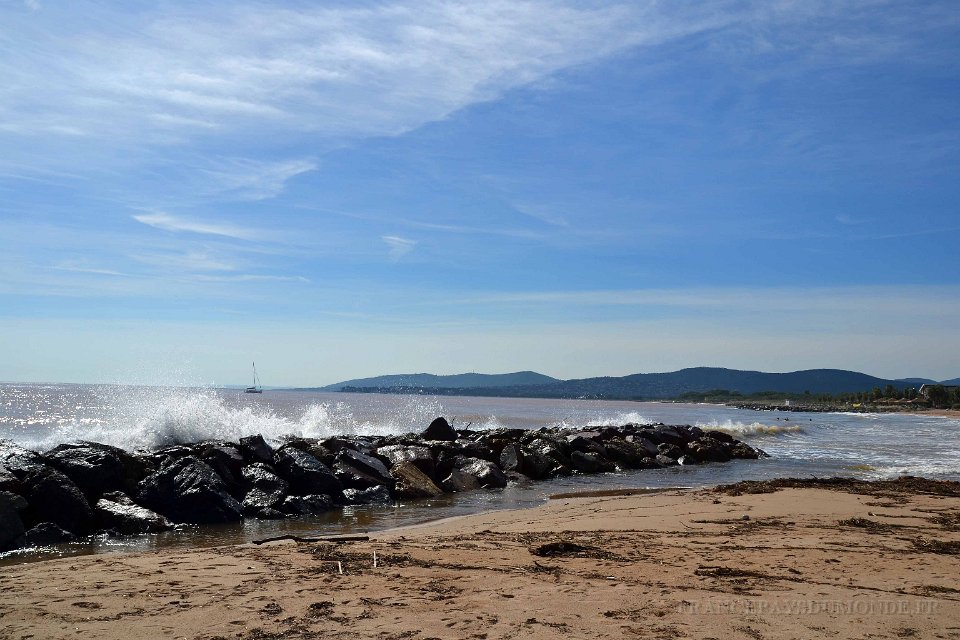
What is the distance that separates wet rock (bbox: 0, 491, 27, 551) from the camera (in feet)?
26.5

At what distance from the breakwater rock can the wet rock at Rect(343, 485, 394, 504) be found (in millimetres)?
22

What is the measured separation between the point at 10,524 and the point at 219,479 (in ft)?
10.1

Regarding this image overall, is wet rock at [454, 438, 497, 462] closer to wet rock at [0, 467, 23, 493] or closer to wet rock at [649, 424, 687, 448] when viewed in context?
wet rock at [649, 424, 687, 448]

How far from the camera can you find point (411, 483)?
43.7 feet

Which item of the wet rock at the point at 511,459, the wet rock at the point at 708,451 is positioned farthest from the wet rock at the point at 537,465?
the wet rock at the point at 708,451

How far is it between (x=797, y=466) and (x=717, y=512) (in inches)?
466

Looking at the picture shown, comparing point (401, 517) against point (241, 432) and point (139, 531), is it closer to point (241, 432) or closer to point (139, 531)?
point (139, 531)

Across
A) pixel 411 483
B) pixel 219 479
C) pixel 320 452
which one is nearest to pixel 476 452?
pixel 411 483

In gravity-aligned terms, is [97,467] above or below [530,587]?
above

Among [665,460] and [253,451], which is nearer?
[253,451]

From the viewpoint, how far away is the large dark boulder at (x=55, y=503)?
9016mm

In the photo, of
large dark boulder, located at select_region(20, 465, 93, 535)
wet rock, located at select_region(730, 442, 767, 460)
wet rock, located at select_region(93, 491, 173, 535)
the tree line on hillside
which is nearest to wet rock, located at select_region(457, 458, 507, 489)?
wet rock, located at select_region(93, 491, 173, 535)

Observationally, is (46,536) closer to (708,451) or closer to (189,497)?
(189,497)

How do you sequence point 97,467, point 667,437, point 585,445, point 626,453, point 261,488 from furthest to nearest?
1. point 667,437
2. point 626,453
3. point 585,445
4. point 261,488
5. point 97,467
